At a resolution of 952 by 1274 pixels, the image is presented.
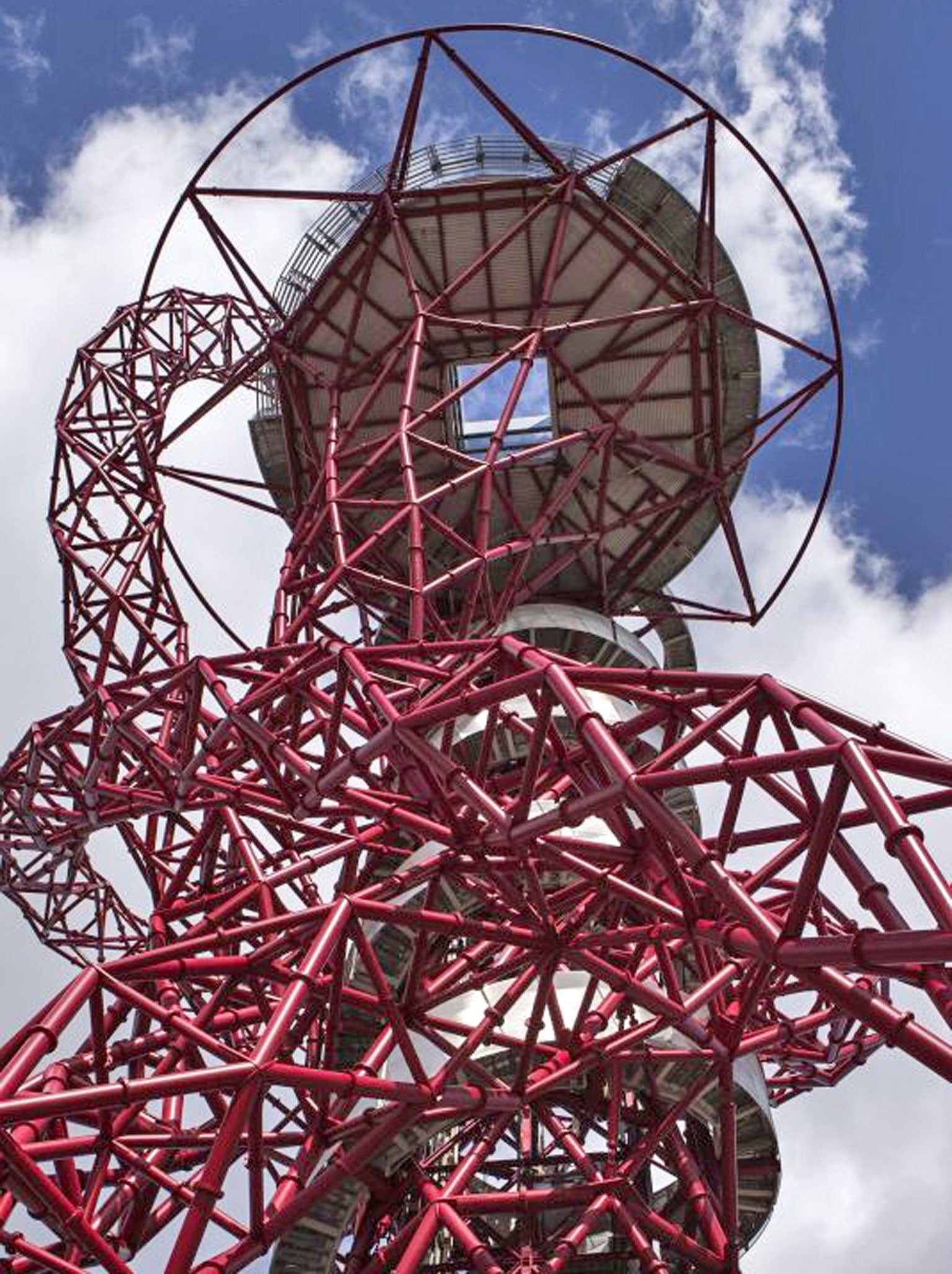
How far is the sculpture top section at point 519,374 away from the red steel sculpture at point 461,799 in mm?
106

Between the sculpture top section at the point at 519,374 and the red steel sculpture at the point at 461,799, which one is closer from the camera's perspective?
the red steel sculpture at the point at 461,799

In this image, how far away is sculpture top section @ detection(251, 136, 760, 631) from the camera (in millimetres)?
27781

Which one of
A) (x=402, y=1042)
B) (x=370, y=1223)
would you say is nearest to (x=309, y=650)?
(x=402, y=1042)

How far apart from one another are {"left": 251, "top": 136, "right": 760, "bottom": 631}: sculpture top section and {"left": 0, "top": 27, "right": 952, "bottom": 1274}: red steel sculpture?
0.35 feet

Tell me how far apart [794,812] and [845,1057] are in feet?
44.0

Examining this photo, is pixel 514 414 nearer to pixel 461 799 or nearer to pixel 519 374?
pixel 519 374

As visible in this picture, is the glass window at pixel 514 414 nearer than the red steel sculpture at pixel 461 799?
No

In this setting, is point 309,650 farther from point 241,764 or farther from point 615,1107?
point 615,1107

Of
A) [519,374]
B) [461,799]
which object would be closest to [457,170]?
[519,374]

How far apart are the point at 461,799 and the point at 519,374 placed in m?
12.4

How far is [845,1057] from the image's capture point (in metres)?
26.8

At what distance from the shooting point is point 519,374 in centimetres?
2702

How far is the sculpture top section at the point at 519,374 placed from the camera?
27.8 m

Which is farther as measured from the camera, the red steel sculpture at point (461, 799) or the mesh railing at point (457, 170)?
the mesh railing at point (457, 170)
